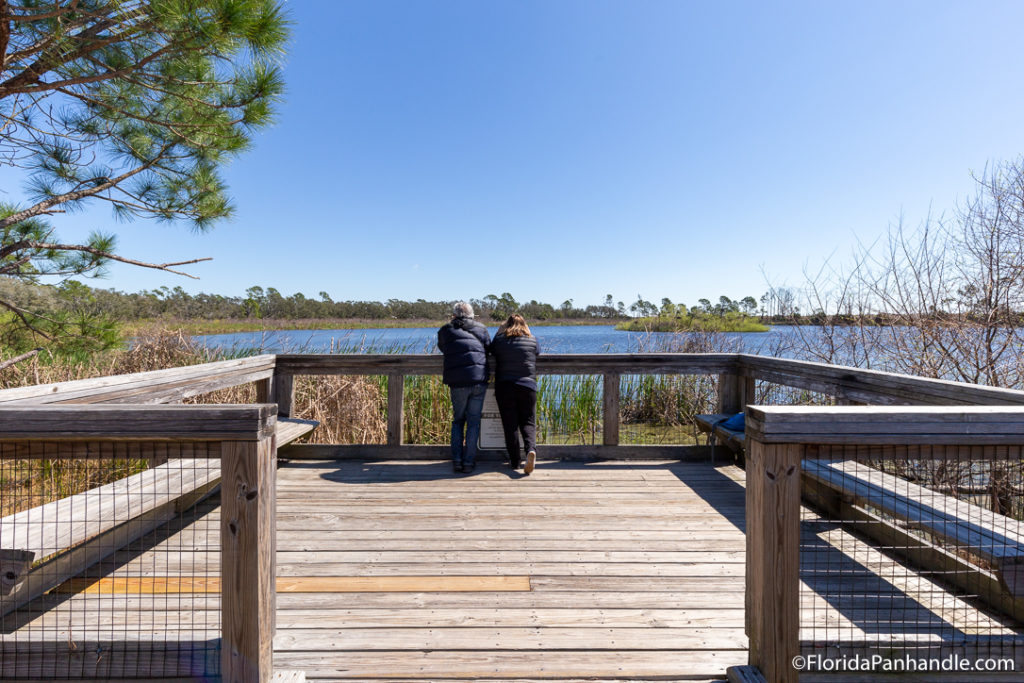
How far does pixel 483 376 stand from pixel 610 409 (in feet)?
3.96

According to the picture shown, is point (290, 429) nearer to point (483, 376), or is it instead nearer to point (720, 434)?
point (483, 376)

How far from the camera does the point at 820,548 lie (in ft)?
8.81

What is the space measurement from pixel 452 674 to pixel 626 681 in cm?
57

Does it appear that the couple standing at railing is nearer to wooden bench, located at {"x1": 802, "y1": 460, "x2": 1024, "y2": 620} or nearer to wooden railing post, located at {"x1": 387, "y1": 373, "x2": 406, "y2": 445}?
wooden railing post, located at {"x1": 387, "y1": 373, "x2": 406, "y2": 445}

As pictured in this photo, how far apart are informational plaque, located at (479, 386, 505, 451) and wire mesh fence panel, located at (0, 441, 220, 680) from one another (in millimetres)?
2026

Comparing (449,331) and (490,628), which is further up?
(449,331)

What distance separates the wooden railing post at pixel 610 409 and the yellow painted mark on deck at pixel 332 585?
2302 mm

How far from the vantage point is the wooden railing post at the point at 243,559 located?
4.66 ft

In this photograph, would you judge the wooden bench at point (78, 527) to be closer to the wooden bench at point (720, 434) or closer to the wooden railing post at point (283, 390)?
the wooden railing post at point (283, 390)

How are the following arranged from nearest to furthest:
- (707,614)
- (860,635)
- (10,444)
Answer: (10,444), (860,635), (707,614)

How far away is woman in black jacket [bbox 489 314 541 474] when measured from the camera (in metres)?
4.08

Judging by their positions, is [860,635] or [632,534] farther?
[632,534]

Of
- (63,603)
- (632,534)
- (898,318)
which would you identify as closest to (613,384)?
(632,534)

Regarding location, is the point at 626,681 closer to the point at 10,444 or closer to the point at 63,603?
the point at 10,444
